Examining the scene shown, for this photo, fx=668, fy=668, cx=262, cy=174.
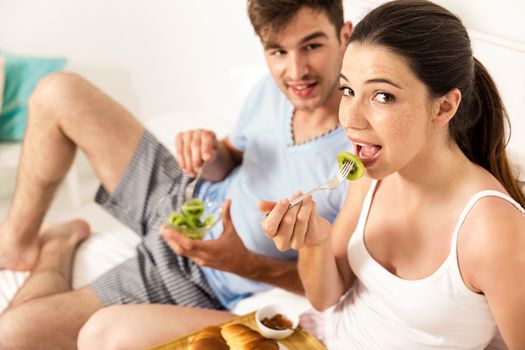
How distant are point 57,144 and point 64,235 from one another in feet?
0.91

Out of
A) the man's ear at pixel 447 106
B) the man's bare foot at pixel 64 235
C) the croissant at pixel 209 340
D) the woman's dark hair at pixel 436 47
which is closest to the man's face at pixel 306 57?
the woman's dark hair at pixel 436 47

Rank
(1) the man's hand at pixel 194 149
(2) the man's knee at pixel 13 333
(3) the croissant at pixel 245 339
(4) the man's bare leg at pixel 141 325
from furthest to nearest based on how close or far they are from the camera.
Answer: (1) the man's hand at pixel 194 149
(2) the man's knee at pixel 13 333
(4) the man's bare leg at pixel 141 325
(3) the croissant at pixel 245 339

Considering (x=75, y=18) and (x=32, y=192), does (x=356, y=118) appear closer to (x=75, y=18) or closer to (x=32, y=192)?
(x=32, y=192)

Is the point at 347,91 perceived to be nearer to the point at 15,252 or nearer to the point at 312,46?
the point at 312,46

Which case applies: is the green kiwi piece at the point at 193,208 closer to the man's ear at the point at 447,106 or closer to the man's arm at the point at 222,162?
the man's arm at the point at 222,162

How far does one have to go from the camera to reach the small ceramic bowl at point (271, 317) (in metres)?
1.28

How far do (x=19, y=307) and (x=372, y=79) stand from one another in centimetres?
108

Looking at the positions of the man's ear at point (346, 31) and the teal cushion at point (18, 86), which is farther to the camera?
the teal cushion at point (18, 86)

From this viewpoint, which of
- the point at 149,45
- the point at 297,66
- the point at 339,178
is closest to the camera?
the point at 339,178

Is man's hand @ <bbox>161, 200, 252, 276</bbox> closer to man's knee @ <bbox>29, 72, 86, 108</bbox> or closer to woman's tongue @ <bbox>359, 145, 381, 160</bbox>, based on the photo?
woman's tongue @ <bbox>359, 145, 381, 160</bbox>

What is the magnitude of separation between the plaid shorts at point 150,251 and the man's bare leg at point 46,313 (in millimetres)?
58

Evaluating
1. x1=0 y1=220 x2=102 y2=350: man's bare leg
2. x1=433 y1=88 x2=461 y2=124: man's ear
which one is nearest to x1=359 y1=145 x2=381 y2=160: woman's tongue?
x1=433 y1=88 x2=461 y2=124: man's ear

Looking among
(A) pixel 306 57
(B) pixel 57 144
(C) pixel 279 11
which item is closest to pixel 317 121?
(A) pixel 306 57

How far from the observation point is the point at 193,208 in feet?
5.48
